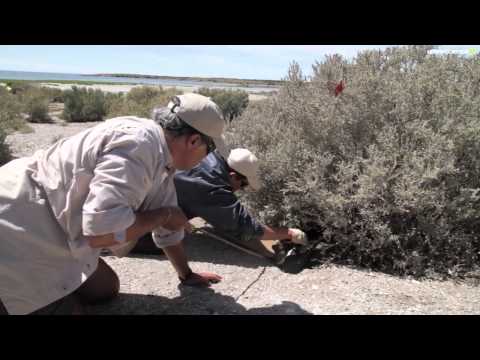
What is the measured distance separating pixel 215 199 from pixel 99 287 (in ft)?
3.65

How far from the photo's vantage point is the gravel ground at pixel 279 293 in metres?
2.56

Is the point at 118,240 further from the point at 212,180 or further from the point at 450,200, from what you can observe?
the point at 450,200

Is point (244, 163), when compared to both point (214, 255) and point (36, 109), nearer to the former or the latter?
point (214, 255)

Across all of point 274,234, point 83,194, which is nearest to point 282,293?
point 274,234

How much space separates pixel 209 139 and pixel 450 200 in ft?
7.28

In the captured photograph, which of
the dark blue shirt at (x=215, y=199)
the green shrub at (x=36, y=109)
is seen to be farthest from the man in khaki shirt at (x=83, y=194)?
the green shrub at (x=36, y=109)

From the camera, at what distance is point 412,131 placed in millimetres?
3496

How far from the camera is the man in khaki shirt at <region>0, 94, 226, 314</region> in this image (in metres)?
1.77

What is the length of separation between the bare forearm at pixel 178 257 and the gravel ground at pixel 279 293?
12 cm

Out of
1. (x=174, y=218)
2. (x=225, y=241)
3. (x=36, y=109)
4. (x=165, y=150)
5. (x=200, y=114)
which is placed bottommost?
(x=36, y=109)

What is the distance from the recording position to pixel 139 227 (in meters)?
1.98

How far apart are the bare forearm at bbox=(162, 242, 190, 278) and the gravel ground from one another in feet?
0.39

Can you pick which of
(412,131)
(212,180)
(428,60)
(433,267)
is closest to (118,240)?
(212,180)

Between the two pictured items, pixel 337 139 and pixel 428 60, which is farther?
pixel 428 60
